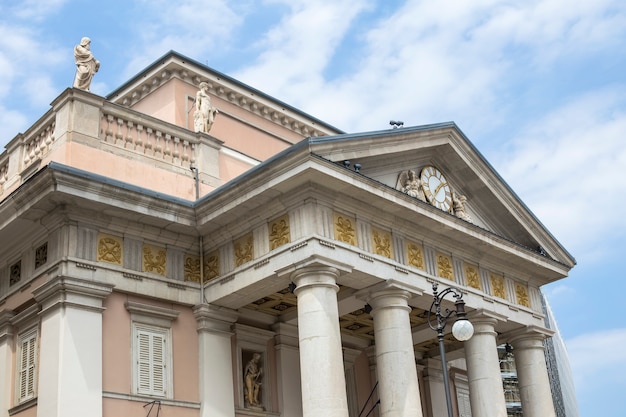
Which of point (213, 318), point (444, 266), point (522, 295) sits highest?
point (444, 266)

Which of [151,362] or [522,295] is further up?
[522,295]

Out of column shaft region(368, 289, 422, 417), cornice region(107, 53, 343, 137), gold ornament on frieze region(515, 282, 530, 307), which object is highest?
cornice region(107, 53, 343, 137)

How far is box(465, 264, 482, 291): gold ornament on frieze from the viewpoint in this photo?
2153 cm

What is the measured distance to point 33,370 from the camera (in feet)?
58.1

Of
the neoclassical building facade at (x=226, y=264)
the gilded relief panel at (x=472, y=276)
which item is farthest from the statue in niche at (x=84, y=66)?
the gilded relief panel at (x=472, y=276)

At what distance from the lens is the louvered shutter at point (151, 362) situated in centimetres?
1786

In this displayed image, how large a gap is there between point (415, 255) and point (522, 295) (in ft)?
16.2

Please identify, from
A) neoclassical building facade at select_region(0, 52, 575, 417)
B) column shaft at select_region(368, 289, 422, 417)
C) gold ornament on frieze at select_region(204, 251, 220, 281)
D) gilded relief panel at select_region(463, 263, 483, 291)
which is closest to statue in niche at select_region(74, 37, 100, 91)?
neoclassical building facade at select_region(0, 52, 575, 417)

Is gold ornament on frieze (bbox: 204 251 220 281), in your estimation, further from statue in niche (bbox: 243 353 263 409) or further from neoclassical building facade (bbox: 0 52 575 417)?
statue in niche (bbox: 243 353 263 409)

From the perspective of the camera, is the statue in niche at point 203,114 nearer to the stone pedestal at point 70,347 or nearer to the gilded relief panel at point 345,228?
the gilded relief panel at point 345,228

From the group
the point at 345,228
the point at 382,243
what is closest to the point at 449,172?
the point at 382,243

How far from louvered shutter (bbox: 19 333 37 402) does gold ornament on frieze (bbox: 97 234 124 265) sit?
217 centimetres

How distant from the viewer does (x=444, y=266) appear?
20844mm

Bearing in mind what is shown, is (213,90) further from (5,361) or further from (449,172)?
(5,361)
